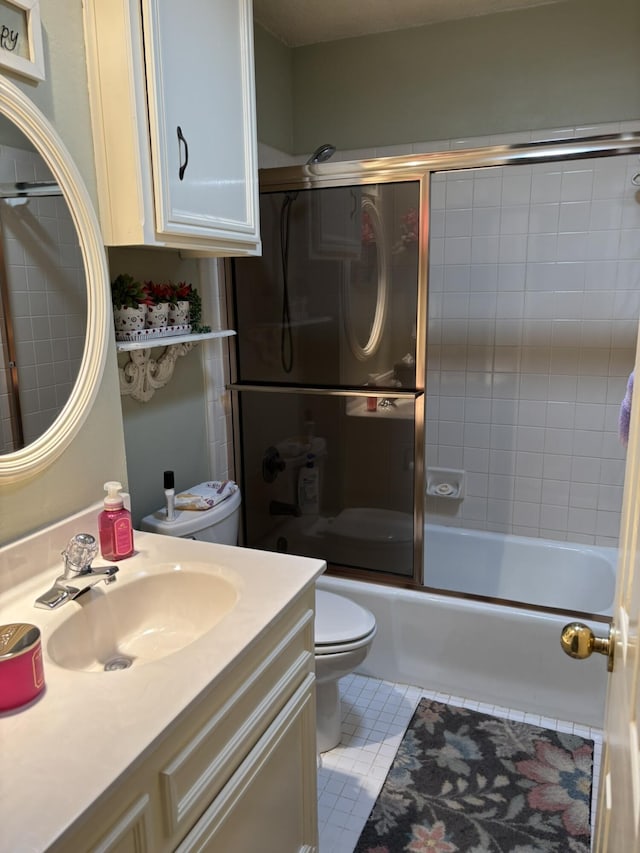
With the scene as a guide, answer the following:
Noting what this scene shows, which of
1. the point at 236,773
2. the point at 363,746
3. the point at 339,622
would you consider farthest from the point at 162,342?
the point at 363,746

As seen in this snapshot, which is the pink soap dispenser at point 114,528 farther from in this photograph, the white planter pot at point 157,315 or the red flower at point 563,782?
the red flower at point 563,782

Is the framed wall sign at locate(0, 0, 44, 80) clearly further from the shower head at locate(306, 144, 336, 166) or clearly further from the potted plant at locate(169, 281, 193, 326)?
the shower head at locate(306, 144, 336, 166)

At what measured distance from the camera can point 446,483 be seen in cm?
309

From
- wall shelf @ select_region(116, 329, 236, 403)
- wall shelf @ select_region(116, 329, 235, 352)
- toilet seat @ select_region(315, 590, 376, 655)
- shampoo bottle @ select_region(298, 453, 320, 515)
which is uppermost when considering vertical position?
wall shelf @ select_region(116, 329, 235, 352)

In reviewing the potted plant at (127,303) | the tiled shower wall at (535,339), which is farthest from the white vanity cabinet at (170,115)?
the tiled shower wall at (535,339)

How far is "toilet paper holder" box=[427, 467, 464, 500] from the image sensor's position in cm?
306

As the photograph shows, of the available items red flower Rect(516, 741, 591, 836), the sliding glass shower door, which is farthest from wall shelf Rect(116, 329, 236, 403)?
red flower Rect(516, 741, 591, 836)

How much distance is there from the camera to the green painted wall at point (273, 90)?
2674 millimetres

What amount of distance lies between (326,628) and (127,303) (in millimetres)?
1150

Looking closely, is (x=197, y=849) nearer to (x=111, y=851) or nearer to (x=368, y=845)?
(x=111, y=851)

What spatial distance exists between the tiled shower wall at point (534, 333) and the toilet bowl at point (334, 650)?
1176 millimetres

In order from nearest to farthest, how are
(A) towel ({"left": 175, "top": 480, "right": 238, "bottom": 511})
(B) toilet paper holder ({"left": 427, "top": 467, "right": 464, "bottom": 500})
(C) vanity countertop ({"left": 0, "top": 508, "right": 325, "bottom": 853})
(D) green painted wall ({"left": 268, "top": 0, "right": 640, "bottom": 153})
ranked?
(C) vanity countertop ({"left": 0, "top": 508, "right": 325, "bottom": 853}) < (A) towel ({"left": 175, "top": 480, "right": 238, "bottom": 511}) < (D) green painted wall ({"left": 268, "top": 0, "right": 640, "bottom": 153}) < (B) toilet paper holder ({"left": 427, "top": 467, "right": 464, "bottom": 500})

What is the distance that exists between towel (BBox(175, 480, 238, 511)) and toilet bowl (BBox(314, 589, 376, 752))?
491mm

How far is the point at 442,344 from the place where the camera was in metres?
2.98
